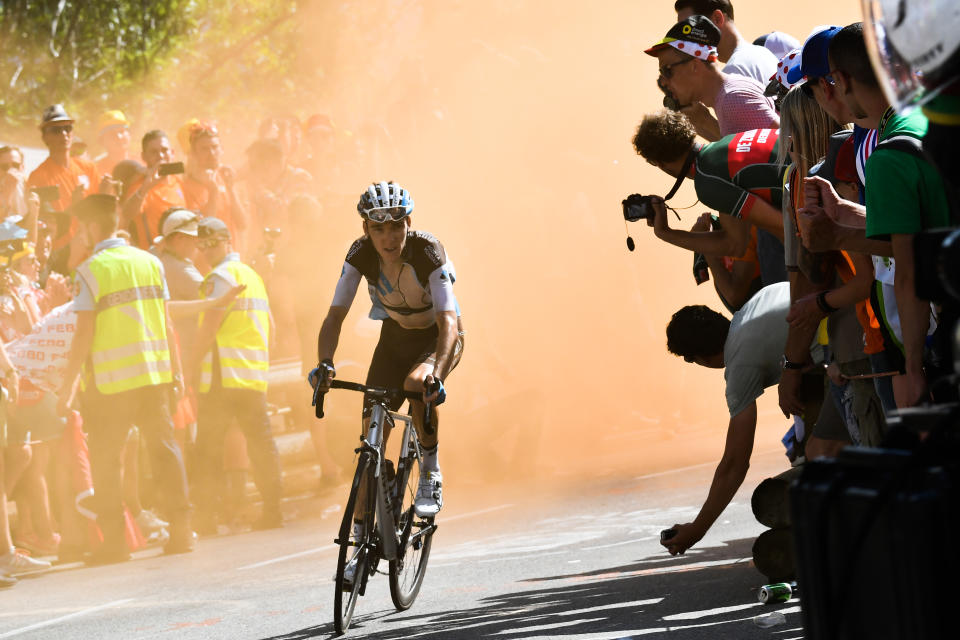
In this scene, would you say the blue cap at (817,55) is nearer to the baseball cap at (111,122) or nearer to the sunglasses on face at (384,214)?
the sunglasses on face at (384,214)

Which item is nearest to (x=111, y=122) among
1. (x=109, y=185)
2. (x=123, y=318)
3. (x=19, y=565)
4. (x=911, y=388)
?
(x=109, y=185)

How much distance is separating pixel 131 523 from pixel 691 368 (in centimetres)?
725

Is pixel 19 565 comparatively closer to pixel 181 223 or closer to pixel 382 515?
pixel 181 223

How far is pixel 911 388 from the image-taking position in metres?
3.87

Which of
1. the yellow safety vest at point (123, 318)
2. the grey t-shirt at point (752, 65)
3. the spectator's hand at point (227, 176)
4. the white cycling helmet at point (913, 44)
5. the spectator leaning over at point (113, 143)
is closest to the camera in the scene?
the white cycling helmet at point (913, 44)

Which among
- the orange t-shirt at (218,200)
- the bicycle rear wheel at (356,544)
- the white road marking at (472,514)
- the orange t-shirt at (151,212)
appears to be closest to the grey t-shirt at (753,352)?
the bicycle rear wheel at (356,544)

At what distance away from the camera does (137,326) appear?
9625mm

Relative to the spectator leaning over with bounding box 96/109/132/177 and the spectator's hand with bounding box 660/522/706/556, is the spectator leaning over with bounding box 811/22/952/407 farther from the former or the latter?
the spectator leaning over with bounding box 96/109/132/177

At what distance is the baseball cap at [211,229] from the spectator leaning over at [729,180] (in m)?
5.30

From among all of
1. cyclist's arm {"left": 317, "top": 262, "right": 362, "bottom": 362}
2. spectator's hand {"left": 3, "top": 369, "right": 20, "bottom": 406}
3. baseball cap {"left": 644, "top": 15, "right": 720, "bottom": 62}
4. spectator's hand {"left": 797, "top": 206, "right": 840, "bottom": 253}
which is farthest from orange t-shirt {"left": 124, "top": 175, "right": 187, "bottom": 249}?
spectator's hand {"left": 797, "top": 206, "right": 840, "bottom": 253}

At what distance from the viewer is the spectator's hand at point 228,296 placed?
10.5 m

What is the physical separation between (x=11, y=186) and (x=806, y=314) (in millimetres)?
7978

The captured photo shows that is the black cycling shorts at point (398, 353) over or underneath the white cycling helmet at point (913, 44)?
underneath

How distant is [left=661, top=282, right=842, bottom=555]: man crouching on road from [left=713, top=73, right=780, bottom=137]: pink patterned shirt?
982mm
